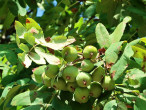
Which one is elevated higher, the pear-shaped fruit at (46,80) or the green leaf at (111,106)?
the pear-shaped fruit at (46,80)

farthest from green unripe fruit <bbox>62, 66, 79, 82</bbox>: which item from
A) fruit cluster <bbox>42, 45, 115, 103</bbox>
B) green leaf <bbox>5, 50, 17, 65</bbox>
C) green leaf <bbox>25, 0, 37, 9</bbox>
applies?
green leaf <bbox>25, 0, 37, 9</bbox>

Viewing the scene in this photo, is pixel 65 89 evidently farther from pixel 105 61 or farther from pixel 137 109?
pixel 137 109

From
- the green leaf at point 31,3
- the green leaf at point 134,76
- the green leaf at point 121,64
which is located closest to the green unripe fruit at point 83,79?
the green leaf at point 121,64

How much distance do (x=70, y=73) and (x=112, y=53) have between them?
20 centimetres

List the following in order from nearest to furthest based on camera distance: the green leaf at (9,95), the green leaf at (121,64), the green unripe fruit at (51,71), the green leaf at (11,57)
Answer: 1. the green leaf at (121,64)
2. the green unripe fruit at (51,71)
3. the green leaf at (9,95)
4. the green leaf at (11,57)

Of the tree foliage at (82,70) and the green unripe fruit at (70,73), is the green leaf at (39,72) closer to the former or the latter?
the tree foliage at (82,70)

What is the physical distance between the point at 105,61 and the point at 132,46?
19cm

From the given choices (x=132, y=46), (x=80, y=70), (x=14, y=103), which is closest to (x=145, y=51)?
(x=132, y=46)

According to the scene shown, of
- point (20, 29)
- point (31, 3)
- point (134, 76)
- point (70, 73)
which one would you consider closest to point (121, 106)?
point (134, 76)

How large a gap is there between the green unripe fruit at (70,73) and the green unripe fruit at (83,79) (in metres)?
0.02

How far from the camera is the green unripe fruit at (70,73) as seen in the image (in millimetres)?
1245

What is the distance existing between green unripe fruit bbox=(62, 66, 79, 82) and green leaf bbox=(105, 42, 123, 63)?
0.15 meters

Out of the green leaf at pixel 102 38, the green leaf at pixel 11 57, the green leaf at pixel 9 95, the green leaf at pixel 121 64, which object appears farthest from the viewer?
the green leaf at pixel 11 57

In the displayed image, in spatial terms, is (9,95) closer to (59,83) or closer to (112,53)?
(59,83)
